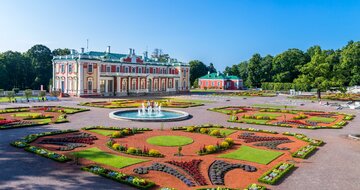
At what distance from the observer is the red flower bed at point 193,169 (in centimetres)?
1388

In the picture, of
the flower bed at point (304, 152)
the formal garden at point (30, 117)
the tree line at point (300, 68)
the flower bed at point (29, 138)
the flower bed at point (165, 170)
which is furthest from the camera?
the tree line at point (300, 68)

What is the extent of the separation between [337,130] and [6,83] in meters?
67.8

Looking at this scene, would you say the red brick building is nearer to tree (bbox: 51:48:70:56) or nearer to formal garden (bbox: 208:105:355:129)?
tree (bbox: 51:48:70:56)

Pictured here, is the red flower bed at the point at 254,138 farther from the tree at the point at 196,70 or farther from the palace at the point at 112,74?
the tree at the point at 196,70

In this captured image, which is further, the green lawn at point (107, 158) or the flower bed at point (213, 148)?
the flower bed at point (213, 148)

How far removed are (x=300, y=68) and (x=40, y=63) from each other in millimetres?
61350

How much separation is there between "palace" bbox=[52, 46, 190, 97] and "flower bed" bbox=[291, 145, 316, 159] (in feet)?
160

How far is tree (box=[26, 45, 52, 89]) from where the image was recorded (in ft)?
248

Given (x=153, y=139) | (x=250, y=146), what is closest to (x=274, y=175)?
(x=250, y=146)

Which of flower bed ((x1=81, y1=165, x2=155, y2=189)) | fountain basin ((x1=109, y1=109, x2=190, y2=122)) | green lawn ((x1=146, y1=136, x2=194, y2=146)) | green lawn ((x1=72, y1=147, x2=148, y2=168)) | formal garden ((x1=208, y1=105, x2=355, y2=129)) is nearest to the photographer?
flower bed ((x1=81, y1=165, x2=155, y2=189))

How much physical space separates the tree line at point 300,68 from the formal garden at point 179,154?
1640 inches

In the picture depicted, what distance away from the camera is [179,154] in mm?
17641

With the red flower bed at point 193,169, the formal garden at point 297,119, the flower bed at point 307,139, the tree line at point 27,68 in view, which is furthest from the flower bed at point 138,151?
A: the tree line at point 27,68

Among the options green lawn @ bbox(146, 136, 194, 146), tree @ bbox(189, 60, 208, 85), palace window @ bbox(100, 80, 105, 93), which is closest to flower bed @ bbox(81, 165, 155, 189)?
green lawn @ bbox(146, 136, 194, 146)
